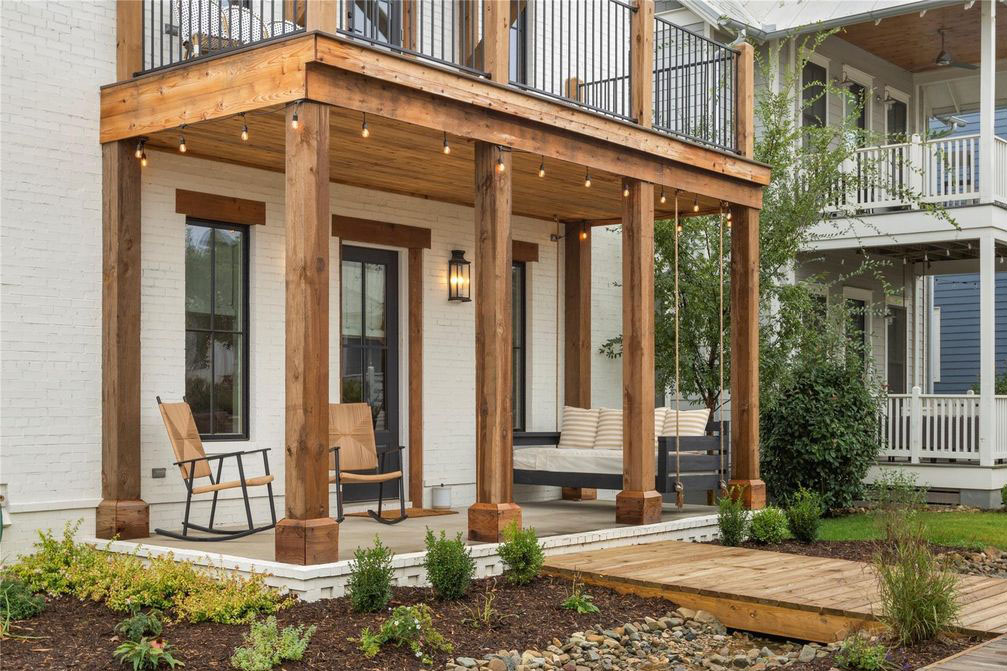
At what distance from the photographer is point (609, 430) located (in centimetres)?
1013

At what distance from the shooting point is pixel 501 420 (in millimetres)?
7090

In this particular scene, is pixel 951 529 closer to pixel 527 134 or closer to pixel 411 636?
pixel 527 134

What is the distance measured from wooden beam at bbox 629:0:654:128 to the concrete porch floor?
3.03 metres

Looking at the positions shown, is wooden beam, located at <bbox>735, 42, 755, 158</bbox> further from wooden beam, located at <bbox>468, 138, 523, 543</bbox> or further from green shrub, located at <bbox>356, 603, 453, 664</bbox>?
green shrub, located at <bbox>356, 603, 453, 664</bbox>

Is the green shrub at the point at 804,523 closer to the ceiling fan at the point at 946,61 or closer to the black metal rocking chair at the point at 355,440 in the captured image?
the black metal rocking chair at the point at 355,440

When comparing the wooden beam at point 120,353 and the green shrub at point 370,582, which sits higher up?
the wooden beam at point 120,353

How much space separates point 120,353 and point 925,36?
10.9m

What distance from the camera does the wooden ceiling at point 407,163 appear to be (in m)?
7.15

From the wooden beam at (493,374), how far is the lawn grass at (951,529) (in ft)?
11.1

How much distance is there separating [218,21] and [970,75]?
11.3 meters

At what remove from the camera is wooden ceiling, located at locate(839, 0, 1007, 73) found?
13.3m

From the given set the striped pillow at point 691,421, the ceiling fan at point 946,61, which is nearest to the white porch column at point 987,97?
the ceiling fan at point 946,61

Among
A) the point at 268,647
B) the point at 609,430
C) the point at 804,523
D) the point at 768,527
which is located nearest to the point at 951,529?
the point at 804,523

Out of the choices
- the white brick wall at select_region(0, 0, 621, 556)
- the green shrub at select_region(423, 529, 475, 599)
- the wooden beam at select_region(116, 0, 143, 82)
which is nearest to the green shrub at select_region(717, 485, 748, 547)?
the green shrub at select_region(423, 529, 475, 599)
